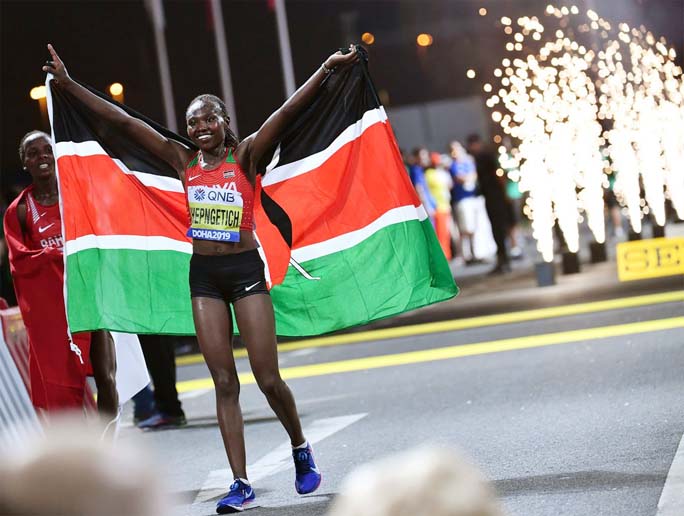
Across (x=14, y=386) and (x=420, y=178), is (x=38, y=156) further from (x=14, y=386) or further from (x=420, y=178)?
(x=420, y=178)

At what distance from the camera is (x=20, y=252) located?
805 cm

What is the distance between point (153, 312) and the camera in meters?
7.87

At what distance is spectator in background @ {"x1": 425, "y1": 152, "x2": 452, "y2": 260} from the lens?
2550cm

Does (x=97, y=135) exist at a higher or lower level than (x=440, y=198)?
higher

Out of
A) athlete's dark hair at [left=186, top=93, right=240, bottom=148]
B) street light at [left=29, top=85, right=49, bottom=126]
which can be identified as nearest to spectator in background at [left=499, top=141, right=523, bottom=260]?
athlete's dark hair at [left=186, top=93, right=240, bottom=148]

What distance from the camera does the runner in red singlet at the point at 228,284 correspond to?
6734mm

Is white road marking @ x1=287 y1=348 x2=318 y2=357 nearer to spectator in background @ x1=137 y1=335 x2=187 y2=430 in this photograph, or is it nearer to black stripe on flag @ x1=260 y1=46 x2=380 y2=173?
spectator in background @ x1=137 y1=335 x2=187 y2=430

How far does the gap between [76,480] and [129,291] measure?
6.30m

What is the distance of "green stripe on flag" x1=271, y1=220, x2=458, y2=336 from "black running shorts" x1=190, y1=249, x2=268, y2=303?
Result: 109 centimetres

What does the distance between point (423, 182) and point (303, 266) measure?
16000mm

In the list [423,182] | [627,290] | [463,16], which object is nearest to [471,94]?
[463,16]

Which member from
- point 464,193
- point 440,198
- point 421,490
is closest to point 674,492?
point 421,490

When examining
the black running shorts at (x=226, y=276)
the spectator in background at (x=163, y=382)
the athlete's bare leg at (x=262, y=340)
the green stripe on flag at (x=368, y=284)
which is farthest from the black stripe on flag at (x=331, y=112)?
the spectator in background at (x=163, y=382)

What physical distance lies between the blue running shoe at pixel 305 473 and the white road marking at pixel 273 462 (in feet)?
2.11
